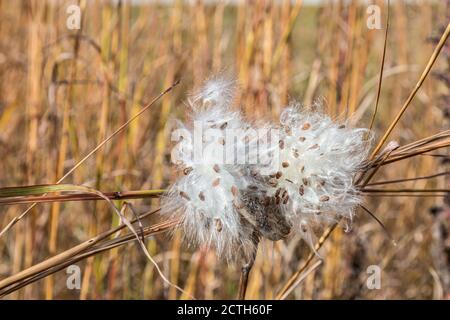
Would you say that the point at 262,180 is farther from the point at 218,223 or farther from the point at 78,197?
the point at 78,197

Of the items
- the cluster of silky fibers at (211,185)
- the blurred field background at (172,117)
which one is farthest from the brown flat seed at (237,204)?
the blurred field background at (172,117)

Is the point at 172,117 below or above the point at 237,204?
above

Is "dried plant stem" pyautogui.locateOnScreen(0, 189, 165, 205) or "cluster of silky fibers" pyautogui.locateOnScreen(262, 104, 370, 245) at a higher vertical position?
"cluster of silky fibers" pyautogui.locateOnScreen(262, 104, 370, 245)

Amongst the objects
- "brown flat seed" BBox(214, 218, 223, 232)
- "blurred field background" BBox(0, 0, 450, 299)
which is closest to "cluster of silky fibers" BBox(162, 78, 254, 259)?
"brown flat seed" BBox(214, 218, 223, 232)

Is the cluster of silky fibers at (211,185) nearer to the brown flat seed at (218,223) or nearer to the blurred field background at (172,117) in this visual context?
the brown flat seed at (218,223)

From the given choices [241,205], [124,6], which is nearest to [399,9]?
[124,6]

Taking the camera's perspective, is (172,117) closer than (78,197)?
No

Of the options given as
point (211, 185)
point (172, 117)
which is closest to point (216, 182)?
point (211, 185)

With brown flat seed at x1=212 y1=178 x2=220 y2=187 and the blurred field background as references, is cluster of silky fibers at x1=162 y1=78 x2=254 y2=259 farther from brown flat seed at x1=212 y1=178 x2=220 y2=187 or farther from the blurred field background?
the blurred field background

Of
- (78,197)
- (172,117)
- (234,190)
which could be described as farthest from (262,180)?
(172,117)
